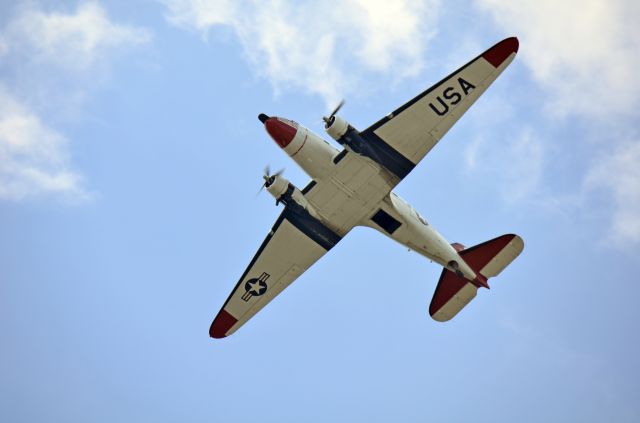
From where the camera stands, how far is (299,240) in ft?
116

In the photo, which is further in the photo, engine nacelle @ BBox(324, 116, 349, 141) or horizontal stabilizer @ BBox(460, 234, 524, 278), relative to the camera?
horizontal stabilizer @ BBox(460, 234, 524, 278)

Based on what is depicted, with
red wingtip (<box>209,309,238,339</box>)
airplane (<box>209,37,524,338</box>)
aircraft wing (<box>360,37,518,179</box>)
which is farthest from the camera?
red wingtip (<box>209,309,238,339</box>)

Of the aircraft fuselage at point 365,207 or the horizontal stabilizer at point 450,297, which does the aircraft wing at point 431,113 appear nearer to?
the aircraft fuselage at point 365,207

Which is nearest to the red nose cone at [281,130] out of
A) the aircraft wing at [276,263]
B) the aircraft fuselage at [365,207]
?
the aircraft fuselage at [365,207]

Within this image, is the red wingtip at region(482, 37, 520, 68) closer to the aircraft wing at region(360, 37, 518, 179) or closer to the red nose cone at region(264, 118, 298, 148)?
the aircraft wing at region(360, 37, 518, 179)

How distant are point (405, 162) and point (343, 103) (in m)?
3.90

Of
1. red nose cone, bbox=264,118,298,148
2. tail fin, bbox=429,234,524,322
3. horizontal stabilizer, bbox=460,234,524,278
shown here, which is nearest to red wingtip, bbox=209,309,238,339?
red nose cone, bbox=264,118,298,148

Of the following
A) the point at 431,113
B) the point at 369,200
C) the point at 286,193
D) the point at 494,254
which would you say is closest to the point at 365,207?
the point at 369,200

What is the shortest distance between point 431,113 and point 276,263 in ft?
36.2

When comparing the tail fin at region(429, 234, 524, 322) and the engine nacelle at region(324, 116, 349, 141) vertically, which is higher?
the engine nacelle at region(324, 116, 349, 141)

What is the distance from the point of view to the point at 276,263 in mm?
36094

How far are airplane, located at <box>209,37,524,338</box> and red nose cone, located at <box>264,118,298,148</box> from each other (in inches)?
1.8

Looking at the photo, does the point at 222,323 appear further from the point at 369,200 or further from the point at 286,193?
the point at 369,200

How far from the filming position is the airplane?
31.5m
